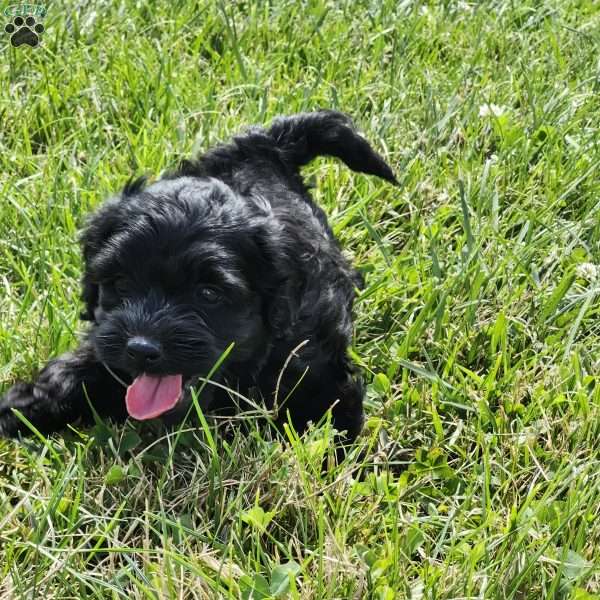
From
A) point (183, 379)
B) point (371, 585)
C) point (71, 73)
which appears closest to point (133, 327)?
point (183, 379)

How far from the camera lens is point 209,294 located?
2396 mm

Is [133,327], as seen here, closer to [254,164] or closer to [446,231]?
[254,164]

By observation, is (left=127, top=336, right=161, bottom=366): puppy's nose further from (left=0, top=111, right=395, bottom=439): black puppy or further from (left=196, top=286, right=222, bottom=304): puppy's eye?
(left=196, top=286, right=222, bottom=304): puppy's eye

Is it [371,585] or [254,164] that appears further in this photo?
[254,164]

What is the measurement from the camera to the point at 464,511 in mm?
2336

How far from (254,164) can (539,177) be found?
3.93ft

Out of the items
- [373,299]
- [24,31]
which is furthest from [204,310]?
[24,31]

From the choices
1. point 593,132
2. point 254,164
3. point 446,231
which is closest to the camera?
point 254,164

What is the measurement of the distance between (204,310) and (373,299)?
2.93 ft

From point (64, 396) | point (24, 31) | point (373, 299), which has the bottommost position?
point (64, 396)

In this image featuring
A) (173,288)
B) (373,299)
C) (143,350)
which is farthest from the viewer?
(373,299)

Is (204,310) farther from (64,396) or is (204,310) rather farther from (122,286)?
(64,396)

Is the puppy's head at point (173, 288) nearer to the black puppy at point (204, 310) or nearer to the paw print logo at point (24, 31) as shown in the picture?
the black puppy at point (204, 310)

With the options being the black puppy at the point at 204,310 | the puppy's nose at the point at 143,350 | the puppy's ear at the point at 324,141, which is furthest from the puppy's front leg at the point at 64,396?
the puppy's ear at the point at 324,141
